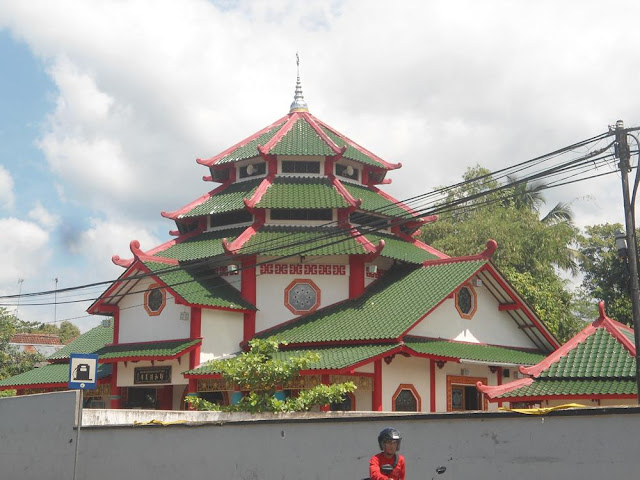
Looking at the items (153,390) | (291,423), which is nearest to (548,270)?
(153,390)

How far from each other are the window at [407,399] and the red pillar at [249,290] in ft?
18.9

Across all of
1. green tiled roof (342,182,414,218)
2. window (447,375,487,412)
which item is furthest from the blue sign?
green tiled roof (342,182,414,218)

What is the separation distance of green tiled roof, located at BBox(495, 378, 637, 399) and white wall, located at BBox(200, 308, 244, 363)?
10503 mm

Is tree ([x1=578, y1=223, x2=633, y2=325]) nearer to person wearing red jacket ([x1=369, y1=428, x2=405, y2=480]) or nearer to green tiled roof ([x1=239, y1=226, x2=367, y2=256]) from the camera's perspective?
green tiled roof ([x1=239, y1=226, x2=367, y2=256])

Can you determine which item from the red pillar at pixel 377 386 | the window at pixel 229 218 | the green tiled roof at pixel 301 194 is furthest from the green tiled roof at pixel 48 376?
the red pillar at pixel 377 386

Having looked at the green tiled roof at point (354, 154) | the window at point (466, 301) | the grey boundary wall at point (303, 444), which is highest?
the green tiled roof at point (354, 154)

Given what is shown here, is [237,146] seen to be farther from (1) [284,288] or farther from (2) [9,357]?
(2) [9,357]

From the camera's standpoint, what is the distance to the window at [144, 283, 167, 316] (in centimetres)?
2836

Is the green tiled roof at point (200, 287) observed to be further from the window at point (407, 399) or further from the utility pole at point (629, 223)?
the utility pole at point (629, 223)

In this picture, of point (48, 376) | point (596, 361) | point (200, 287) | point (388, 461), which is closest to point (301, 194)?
point (200, 287)

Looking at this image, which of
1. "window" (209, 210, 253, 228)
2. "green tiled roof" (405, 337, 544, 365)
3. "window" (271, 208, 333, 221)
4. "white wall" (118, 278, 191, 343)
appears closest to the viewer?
"green tiled roof" (405, 337, 544, 365)

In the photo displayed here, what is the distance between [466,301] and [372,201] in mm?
6170

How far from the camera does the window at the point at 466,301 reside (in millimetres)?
28375

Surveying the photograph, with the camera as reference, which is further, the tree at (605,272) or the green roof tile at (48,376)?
the tree at (605,272)
